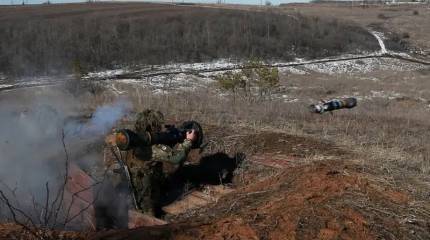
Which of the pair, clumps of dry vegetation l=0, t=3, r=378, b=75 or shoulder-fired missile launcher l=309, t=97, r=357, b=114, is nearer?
shoulder-fired missile launcher l=309, t=97, r=357, b=114

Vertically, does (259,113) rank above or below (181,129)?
below

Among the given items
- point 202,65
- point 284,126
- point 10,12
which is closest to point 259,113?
point 284,126

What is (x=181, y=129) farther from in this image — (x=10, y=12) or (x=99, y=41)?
(x=10, y=12)

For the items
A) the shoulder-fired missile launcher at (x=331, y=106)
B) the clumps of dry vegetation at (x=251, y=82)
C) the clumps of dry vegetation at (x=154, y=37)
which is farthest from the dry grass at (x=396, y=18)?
the shoulder-fired missile launcher at (x=331, y=106)

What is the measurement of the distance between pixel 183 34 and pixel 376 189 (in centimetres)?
5041

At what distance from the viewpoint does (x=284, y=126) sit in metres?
10.6

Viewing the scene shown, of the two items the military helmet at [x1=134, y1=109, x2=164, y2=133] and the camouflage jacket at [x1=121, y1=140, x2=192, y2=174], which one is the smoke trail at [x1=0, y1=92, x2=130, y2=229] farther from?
the military helmet at [x1=134, y1=109, x2=164, y2=133]

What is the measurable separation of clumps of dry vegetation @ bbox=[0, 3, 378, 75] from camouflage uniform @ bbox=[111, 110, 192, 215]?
27972mm

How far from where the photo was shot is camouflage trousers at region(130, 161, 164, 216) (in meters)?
7.40

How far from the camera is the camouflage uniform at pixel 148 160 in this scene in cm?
732

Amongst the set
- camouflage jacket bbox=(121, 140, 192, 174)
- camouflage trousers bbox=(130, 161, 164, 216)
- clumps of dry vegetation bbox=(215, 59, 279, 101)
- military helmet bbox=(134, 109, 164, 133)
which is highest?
military helmet bbox=(134, 109, 164, 133)

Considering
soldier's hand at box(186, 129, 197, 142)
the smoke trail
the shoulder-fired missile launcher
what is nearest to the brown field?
the shoulder-fired missile launcher

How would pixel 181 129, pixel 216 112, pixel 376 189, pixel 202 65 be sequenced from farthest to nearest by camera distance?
pixel 202 65
pixel 216 112
pixel 181 129
pixel 376 189

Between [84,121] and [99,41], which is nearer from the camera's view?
[84,121]
